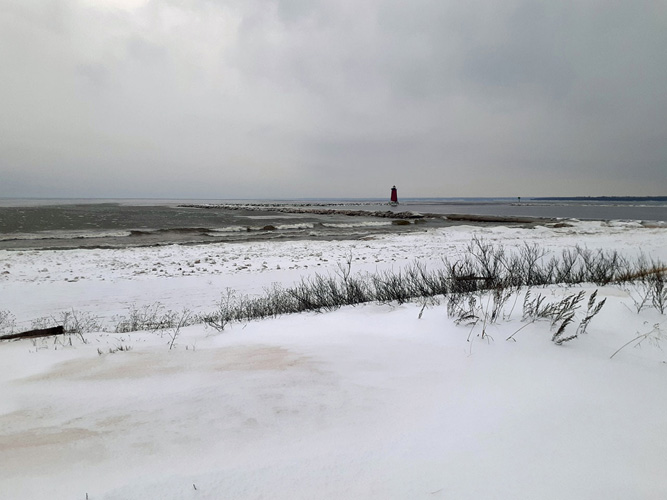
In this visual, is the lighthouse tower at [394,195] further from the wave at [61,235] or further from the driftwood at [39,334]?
the driftwood at [39,334]

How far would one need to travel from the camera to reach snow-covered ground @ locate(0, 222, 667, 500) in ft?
5.49

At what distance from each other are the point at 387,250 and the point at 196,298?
30.2 feet

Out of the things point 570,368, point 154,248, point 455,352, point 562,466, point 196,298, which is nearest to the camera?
Result: point 562,466

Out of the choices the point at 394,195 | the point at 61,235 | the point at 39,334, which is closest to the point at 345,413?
the point at 39,334

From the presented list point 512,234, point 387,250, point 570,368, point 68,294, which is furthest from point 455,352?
point 512,234

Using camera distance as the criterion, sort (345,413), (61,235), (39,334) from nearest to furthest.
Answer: (345,413) < (39,334) < (61,235)

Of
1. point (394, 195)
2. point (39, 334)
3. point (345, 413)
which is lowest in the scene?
point (39, 334)

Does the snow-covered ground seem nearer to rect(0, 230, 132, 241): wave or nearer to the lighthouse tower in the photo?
rect(0, 230, 132, 241): wave

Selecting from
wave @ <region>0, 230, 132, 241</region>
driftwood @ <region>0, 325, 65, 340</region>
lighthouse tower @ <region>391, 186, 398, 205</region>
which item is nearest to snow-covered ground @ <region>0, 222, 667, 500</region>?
driftwood @ <region>0, 325, 65, 340</region>

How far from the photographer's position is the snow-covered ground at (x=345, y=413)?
1.67 m

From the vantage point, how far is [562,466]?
1.73 meters

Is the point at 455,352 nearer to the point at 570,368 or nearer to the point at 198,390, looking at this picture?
the point at 570,368

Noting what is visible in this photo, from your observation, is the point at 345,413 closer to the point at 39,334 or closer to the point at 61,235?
the point at 39,334

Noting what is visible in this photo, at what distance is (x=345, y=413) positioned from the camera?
7.39 feet
